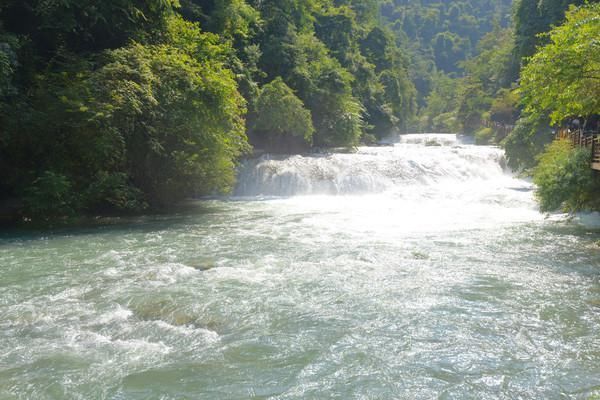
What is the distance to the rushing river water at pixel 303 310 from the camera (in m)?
5.60

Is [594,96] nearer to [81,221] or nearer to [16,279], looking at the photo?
[16,279]

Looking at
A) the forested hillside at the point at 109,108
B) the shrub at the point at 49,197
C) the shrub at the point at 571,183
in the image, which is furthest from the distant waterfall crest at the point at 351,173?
the shrub at the point at 49,197

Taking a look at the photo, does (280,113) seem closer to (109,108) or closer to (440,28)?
(109,108)

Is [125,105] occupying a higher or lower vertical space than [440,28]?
lower

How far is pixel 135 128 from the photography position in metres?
16.6

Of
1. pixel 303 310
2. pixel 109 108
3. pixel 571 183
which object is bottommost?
pixel 303 310

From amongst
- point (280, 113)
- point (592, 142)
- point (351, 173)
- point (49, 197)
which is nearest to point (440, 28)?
point (280, 113)

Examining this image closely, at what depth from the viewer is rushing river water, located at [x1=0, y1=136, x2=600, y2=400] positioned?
5.60 metres

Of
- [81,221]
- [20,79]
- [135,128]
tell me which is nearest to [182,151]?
[135,128]

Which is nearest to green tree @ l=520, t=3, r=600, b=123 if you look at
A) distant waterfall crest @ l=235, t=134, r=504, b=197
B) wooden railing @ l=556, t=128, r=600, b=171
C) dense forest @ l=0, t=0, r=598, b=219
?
dense forest @ l=0, t=0, r=598, b=219

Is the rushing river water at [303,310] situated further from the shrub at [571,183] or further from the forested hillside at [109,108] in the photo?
the forested hillside at [109,108]

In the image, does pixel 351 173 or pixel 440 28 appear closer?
pixel 351 173

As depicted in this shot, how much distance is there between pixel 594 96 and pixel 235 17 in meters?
18.4

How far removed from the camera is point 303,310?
7891mm
